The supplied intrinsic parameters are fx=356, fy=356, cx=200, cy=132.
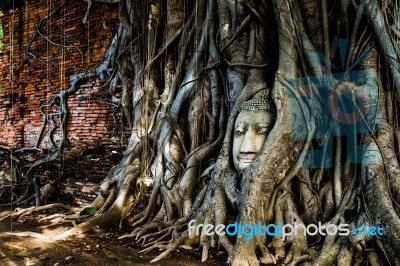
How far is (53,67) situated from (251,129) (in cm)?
434

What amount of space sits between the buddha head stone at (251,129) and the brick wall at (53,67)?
8.31ft

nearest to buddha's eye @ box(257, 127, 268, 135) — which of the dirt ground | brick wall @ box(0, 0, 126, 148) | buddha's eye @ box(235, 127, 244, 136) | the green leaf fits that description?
buddha's eye @ box(235, 127, 244, 136)

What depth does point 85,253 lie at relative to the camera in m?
2.84

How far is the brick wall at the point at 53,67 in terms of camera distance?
5.46m

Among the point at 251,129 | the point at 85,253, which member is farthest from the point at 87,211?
the point at 251,129

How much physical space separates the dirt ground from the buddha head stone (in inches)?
31.5

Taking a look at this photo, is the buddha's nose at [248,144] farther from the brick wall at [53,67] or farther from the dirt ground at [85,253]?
the brick wall at [53,67]

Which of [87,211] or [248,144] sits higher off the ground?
[248,144]

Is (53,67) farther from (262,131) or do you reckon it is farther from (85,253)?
(262,131)

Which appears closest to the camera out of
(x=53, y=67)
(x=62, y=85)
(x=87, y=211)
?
(x=87, y=211)

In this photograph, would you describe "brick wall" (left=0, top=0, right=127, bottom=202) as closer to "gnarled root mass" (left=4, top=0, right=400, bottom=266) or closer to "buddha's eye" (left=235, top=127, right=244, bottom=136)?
"gnarled root mass" (left=4, top=0, right=400, bottom=266)

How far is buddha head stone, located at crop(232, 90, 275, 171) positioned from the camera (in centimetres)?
298

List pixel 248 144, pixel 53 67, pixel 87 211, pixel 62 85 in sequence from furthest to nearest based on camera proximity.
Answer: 1. pixel 53 67
2. pixel 62 85
3. pixel 87 211
4. pixel 248 144

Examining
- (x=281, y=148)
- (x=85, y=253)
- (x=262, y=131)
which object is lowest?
(x=85, y=253)
